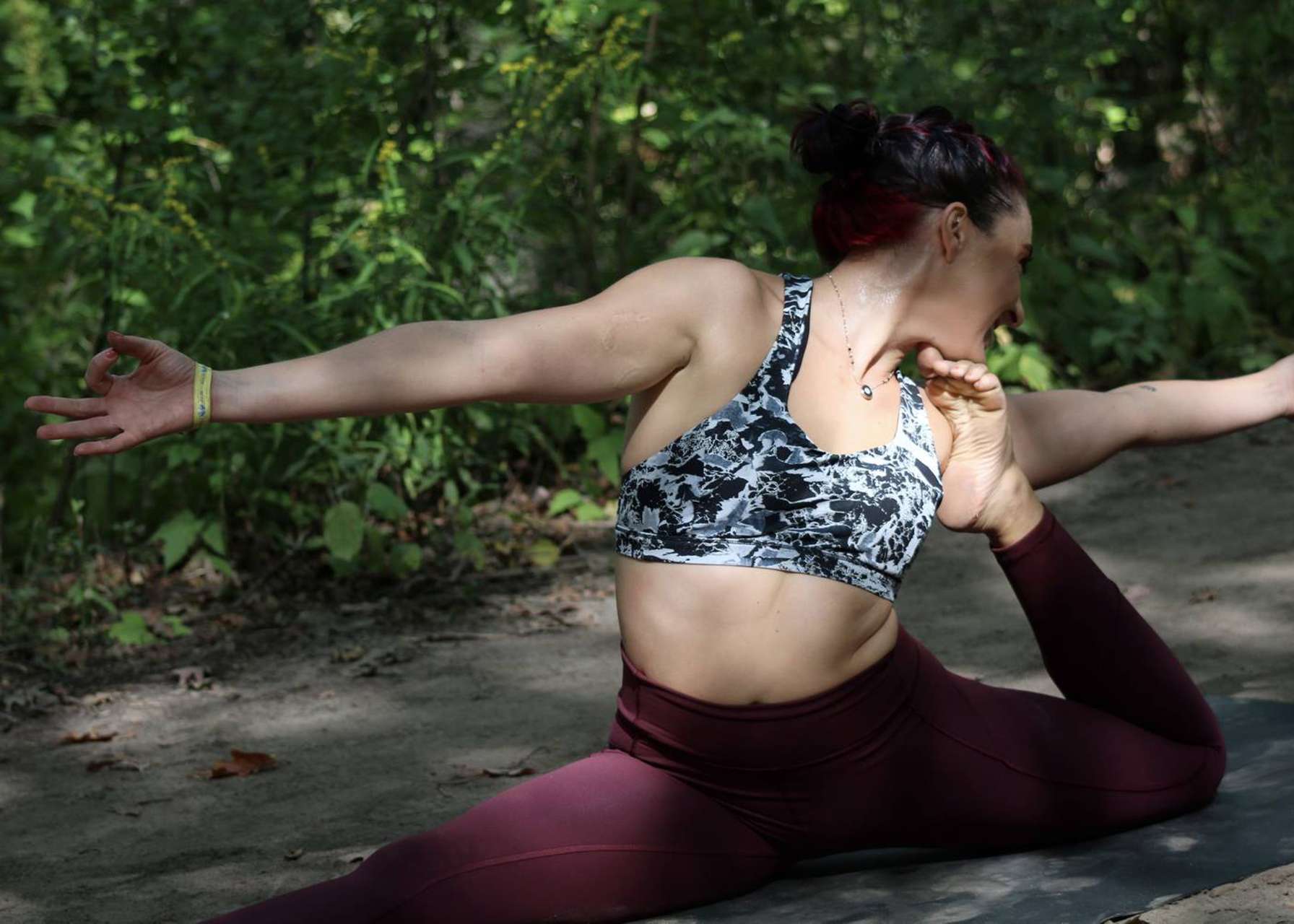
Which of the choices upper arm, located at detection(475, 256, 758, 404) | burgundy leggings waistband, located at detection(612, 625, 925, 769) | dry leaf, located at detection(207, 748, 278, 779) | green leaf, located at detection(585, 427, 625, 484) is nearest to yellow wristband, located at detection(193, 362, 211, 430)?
upper arm, located at detection(475, 256, 758, 404)

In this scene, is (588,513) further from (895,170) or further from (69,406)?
(69,406)

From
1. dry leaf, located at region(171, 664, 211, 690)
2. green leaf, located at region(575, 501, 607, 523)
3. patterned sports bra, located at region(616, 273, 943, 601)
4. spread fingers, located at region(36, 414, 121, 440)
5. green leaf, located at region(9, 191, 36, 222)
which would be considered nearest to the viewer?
spread fingers, located at region(36, 414, 121, 440)

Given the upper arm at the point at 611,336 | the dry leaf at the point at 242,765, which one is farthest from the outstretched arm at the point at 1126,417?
the dry leaf at the point at 242,765

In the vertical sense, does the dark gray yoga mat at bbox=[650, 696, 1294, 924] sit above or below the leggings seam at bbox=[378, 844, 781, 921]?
below

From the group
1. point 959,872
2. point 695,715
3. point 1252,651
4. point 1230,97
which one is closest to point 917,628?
point 1252,651

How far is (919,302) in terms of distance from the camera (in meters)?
2.62

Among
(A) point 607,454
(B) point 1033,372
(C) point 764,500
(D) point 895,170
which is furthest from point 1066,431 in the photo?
(B) point 1033,372

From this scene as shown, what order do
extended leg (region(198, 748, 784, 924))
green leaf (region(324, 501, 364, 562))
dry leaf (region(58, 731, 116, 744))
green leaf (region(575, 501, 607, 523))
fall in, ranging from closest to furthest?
extended leg (region(198, 748, 784, 924)), dry leaf (region(58, 731, 116, 744)), green leaf (region(324, 501, 364, 562)), green leaf (region(575, 501, 607, 523))

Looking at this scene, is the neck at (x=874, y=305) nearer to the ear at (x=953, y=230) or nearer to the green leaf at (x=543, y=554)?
the ear at (x=953, y=230)

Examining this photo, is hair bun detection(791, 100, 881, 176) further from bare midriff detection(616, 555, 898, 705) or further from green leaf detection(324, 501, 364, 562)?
green leaf detection(324, 501, 364, 562)

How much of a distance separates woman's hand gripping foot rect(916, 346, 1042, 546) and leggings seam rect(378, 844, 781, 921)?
0.71m

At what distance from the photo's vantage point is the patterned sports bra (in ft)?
7.96

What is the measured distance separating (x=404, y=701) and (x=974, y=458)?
77.6 inches

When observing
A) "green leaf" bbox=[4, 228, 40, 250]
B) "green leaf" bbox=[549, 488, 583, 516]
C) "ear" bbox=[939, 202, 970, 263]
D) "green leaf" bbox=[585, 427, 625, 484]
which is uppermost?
"green leaf" bbox=[4, 228, 40, 250]
